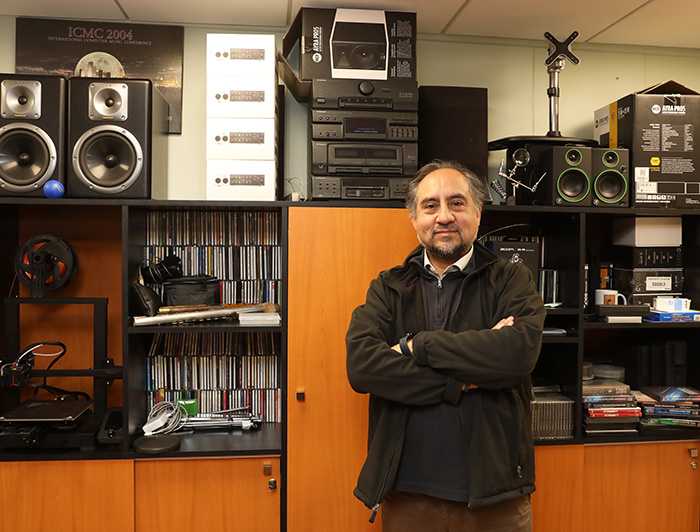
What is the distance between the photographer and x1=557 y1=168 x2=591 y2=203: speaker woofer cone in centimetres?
239

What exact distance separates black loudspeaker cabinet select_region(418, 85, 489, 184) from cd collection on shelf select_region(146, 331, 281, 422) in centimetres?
126

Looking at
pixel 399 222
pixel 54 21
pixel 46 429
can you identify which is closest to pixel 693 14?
pixel 399 222

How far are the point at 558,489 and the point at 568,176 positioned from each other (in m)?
1.42

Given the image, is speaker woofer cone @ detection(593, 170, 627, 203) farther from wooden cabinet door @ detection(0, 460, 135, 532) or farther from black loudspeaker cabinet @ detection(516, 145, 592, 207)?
wooden cabinet door @ detection(0, 460, 135, 532)

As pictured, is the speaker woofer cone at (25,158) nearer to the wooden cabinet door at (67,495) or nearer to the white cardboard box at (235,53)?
the white cardboard box at (235,53)

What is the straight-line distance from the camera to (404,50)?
2.36 metres

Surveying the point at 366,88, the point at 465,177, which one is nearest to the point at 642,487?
the point at 465,177

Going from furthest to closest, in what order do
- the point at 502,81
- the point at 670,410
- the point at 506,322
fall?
the point at 502,81
the point at 670,410
the point at 506,322

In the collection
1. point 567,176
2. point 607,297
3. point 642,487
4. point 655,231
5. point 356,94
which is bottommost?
point 642,487

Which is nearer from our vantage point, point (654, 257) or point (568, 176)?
point (568, 176)

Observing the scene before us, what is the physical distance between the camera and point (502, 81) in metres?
2.86

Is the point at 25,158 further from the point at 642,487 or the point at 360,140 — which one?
the point at 642,487

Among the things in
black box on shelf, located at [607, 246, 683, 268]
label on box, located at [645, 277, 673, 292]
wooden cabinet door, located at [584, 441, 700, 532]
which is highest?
black box on shelf, located at [607, 246, 683, 268]

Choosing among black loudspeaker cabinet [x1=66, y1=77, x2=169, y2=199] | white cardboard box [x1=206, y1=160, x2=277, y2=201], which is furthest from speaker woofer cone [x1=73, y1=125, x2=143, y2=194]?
white cardboard box [x1=206, y1=160, x2=277, y2=201]
